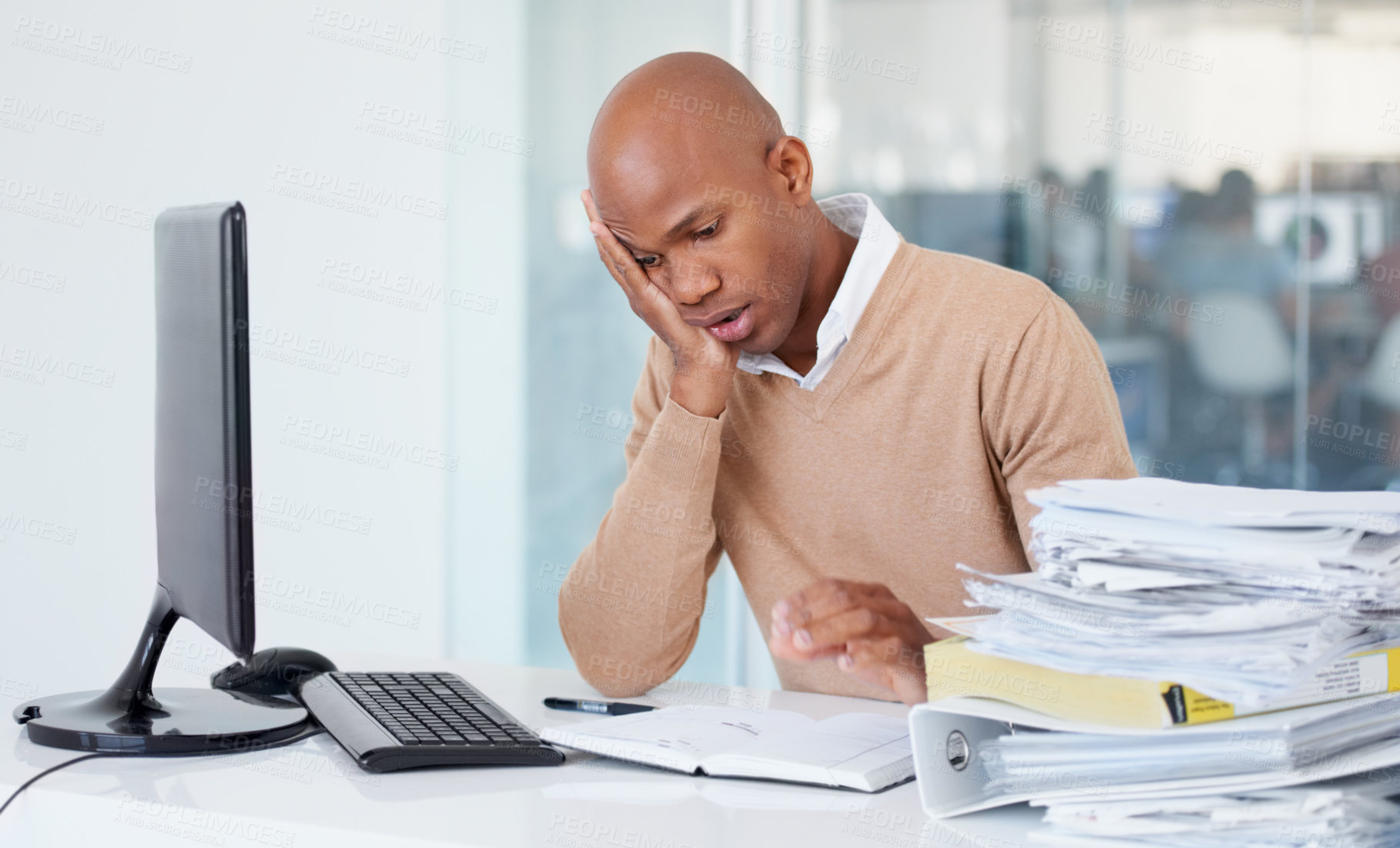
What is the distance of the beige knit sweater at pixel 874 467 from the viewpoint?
4.64 feet

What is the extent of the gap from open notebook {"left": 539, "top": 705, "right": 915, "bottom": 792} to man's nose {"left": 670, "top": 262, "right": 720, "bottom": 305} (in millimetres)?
473

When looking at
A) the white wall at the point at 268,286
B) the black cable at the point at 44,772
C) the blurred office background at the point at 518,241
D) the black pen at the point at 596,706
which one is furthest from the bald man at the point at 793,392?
the white wall at the point at 268,286

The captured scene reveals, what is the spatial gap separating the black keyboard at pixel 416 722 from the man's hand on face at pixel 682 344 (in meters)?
0.42

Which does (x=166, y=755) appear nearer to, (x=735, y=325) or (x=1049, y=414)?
(x=735, y=325)

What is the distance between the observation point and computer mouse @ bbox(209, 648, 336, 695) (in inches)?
53.7

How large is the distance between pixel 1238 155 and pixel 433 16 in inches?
78.1

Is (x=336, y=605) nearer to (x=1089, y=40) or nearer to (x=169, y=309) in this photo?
(x=169, y=309)

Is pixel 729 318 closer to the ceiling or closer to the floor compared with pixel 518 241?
closer to the floor

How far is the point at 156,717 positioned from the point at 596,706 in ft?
1.44

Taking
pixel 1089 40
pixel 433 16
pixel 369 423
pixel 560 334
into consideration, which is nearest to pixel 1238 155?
pixel 1089 40

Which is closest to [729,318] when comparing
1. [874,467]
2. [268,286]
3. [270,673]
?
[874,467]

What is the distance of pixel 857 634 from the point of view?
113 centimetres

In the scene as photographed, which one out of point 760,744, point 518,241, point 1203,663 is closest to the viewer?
point 1203,663

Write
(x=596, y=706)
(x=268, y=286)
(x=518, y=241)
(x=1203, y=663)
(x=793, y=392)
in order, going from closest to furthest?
(x=1203, y=663), (x=596, y=706), (x=793, y=392), (x=268, y=286), (x=518, y=241)
